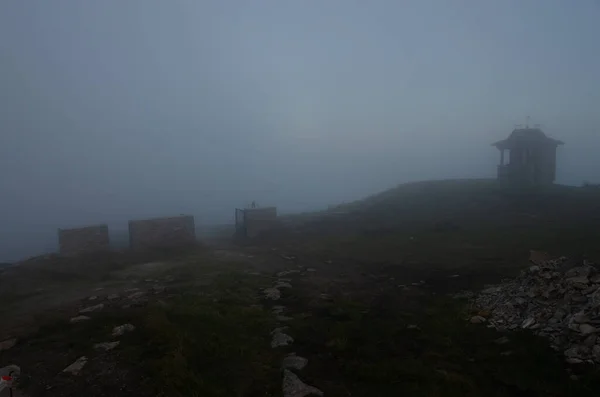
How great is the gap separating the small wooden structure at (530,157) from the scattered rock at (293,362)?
3393 cm

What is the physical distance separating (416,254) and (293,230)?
11.6m

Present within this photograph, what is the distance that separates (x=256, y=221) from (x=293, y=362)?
19.8 meters

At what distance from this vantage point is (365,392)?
675 centimetres

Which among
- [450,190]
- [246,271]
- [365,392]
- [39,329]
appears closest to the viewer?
[365,392]

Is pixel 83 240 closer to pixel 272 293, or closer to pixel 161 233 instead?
pixel 161 233

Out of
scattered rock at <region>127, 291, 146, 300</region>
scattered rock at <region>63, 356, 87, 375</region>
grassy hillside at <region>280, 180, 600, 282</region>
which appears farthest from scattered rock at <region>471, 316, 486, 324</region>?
scattered rock at <region>127, 291, 146, 300</region>

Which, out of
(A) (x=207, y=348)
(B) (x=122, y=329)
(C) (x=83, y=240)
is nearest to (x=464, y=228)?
(A) (x=207, y=348)

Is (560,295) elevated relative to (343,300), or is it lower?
elevated

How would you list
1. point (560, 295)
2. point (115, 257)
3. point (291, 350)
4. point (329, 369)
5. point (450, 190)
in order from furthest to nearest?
point (450, 190) → point (115, 257) → point (560, 295) → point (291, 350) → point (329, 369)

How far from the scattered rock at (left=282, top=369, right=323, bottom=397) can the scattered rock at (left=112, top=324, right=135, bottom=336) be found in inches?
178

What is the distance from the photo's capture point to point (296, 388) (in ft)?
22.7

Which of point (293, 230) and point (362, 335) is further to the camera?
point (293, 230)

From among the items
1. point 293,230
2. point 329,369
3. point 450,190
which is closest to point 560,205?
point 450,190

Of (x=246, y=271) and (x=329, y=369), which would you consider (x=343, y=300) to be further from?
(x=246, y=271)
